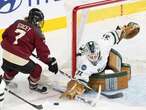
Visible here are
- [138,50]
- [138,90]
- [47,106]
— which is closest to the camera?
[47,106]

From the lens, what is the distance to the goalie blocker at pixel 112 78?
13.2 feet

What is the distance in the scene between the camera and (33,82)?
13.0ft

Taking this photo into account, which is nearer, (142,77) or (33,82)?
(33,82)

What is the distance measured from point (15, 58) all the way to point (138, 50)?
4.07ft

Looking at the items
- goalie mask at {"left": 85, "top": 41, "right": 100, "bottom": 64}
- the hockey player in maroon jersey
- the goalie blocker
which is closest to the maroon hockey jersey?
the hockey player in maroon jersey

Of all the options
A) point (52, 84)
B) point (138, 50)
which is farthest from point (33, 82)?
point (138, 50)

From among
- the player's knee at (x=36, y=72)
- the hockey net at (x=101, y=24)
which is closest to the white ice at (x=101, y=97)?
the hockey net at (x=101, y=24)

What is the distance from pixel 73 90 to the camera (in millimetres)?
3887

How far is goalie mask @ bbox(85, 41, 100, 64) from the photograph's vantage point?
3910 millimetres

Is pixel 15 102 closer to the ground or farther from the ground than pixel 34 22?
closer to the ground

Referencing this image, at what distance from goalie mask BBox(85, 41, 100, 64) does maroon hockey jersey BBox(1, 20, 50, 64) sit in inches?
11.2

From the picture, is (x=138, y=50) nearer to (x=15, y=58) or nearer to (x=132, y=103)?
(x=132, y=103)

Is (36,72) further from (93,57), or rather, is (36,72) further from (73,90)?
(93,57)

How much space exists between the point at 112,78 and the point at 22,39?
0.65m
